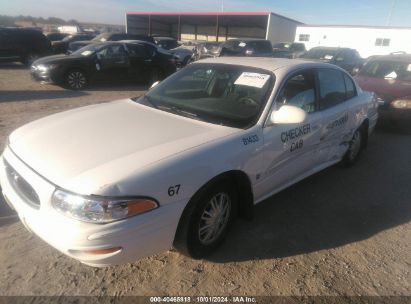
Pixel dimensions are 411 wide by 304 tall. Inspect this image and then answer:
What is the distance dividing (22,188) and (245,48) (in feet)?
47.5

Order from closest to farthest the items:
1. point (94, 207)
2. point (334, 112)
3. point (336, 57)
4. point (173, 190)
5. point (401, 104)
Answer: point (94, 207) < point (173, 190) < point (334, 112) < point (401, 104) < point (336, 57)

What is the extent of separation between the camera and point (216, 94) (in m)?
A: 3.53

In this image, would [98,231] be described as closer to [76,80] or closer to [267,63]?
[267,63]

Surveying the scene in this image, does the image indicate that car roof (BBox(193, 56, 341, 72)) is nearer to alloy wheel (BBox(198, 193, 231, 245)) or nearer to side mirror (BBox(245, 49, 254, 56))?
alloy wheel (BBox(198, 193, 231, 245))

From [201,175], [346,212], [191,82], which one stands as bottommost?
[346,212]

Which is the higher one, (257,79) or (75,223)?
(257,79)

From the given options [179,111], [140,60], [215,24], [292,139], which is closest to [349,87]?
[292,139]

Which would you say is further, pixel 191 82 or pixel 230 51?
pixel 230 51

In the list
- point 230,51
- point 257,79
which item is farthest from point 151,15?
point 257,79

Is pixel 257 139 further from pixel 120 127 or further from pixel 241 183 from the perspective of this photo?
pixel 120 127

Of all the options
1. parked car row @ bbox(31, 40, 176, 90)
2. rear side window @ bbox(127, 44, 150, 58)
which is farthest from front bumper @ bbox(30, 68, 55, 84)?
rear side window @ bbox(127, 44, 150, 58)

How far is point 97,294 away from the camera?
2457 mm

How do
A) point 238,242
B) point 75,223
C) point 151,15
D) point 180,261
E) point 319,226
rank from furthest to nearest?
point 151,15 → point 319,226 → point 238,242 → point 180,261 → point 75,223

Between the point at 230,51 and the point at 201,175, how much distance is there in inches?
536
